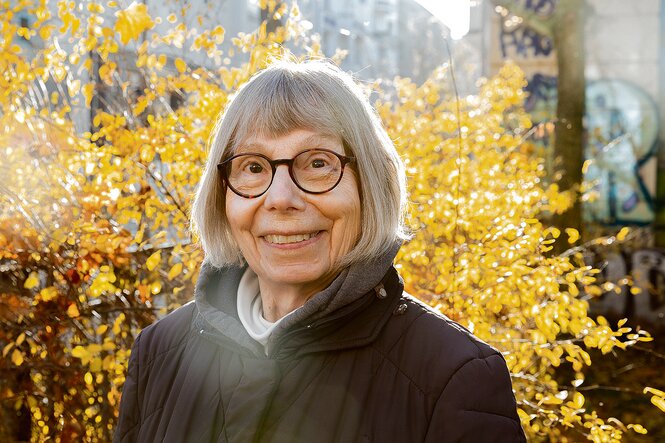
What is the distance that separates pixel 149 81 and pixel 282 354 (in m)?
3.71

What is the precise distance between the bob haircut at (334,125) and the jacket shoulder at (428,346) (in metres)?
0.20

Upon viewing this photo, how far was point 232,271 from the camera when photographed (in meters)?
2.42

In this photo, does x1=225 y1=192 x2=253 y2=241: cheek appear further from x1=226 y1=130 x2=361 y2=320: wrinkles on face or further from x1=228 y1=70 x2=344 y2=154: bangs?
x1=228 y1=70 x2=344 y2=154: bangs

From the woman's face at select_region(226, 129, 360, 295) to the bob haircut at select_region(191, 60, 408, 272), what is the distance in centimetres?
2

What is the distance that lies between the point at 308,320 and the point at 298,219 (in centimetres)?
27

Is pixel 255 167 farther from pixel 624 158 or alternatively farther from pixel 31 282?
pixel 624 158

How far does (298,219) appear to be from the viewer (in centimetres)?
211

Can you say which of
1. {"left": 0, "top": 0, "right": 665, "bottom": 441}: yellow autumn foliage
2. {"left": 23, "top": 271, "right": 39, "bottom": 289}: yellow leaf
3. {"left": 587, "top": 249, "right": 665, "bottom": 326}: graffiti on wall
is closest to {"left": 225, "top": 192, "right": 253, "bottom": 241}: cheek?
{"left": 0, "top": 0, "right": 665, "bottom": 441}: yellow autumn foliage

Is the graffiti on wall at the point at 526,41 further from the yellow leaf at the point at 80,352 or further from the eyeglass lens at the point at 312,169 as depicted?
the eyeglass lens at the point at 312,169

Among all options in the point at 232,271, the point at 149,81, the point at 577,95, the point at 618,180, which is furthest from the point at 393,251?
the point at 618,180

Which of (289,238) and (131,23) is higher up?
(131,23)

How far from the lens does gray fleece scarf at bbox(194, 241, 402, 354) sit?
199cm

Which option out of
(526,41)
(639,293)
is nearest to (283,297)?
(639,293)

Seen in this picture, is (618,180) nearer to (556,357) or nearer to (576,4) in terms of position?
(576,4)
